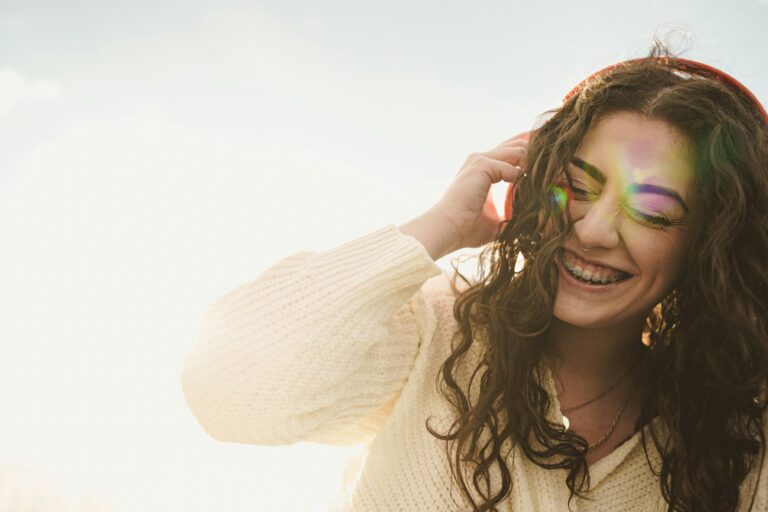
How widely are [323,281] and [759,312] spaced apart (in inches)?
42.6

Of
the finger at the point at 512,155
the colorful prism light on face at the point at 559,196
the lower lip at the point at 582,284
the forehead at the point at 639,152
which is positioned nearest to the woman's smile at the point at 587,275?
the lower lip at the point at 582,284

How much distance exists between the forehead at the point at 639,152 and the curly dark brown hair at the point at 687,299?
0.09 feet

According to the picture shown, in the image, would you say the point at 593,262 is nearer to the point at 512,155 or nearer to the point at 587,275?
the point at 587,275

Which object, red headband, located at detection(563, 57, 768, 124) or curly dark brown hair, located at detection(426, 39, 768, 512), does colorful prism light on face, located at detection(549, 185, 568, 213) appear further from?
red headband, located at detection(563, 57, 768, 124)

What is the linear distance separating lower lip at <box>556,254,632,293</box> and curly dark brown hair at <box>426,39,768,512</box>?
0.05 meters

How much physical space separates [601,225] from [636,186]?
0.39 ft

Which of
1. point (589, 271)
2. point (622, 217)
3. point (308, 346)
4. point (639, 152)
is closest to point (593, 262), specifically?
point (589, 271)

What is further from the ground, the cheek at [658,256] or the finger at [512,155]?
the finger at [512,155]

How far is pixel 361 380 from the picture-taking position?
1.43 m

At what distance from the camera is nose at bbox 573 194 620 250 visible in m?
1.40

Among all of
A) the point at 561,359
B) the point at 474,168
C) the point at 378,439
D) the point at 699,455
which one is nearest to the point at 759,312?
the point at 699,455

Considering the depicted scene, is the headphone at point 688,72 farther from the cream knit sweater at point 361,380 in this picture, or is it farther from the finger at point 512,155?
the cream knit sweater at point 361,380

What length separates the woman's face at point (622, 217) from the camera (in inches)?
55.7

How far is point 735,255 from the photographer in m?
1.52
